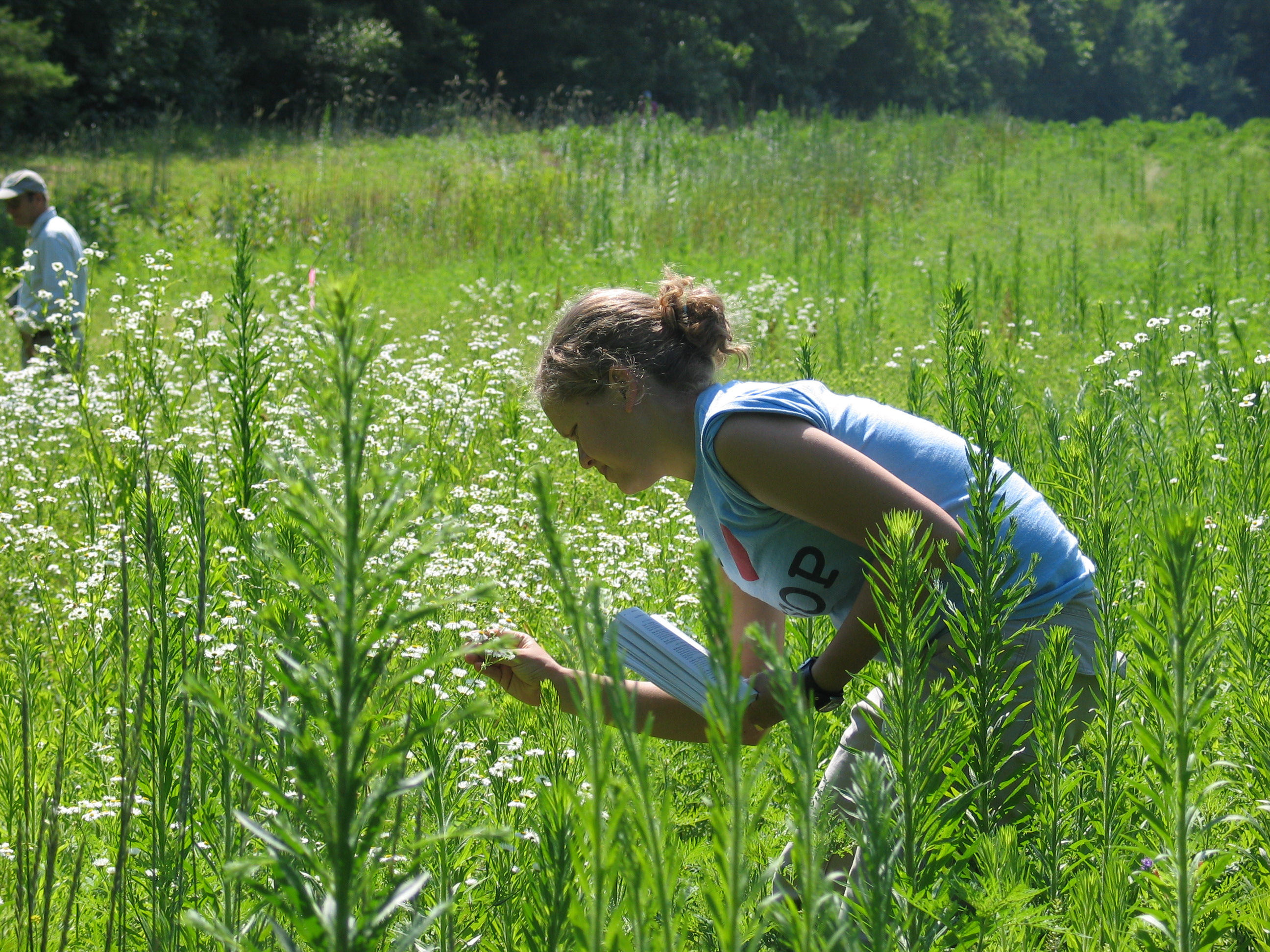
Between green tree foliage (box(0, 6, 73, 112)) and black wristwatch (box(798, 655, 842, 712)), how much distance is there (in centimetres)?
1903

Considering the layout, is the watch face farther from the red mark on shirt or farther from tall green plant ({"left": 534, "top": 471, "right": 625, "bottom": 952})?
tall green plant ({"left": 534, "top": 471, "right": 625, "bottom": 952})

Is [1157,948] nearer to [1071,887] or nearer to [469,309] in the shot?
[1071,887]

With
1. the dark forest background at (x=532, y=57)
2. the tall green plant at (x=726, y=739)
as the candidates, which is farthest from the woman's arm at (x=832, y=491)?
the dark forest background at (x=532, y=57)

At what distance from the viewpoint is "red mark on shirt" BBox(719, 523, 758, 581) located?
2.29 metres

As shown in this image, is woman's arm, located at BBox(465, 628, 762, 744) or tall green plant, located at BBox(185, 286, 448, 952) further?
woman's arm, located at BBox(465, 628, 762, 744)

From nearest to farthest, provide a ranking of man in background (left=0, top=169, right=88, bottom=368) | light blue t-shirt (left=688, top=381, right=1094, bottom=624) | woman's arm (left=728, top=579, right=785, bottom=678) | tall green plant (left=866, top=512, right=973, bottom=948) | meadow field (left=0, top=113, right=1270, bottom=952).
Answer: meadow field (left=0, top=113, right=1270, bottom=952)
tall green plant (left=866, top=512, right=973, bottom=948)
light blue t-shirt (left=688, top=381, right=1094, bottom=624)
woman's arm (left=728, top=579, right=785, bottom=678)
man in background (left=0, top=169, right=88, bottom=368)

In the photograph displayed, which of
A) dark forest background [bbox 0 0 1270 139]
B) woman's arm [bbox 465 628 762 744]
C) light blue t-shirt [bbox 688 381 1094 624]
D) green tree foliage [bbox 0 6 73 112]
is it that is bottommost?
woman's arm [bbox 465 628 762 744]

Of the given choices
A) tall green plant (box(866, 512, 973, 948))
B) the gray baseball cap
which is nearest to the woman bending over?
tall green plant (box(866, 512, 973, 948))

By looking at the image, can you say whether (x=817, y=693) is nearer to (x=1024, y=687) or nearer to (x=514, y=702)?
(x=1024, y=687)

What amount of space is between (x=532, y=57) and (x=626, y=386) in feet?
110

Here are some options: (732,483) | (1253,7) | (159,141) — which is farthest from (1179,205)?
(1253,7)

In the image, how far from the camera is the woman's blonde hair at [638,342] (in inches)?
87.7

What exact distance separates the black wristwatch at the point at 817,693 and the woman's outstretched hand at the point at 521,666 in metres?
0.44

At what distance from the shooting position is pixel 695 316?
2.30 metres
